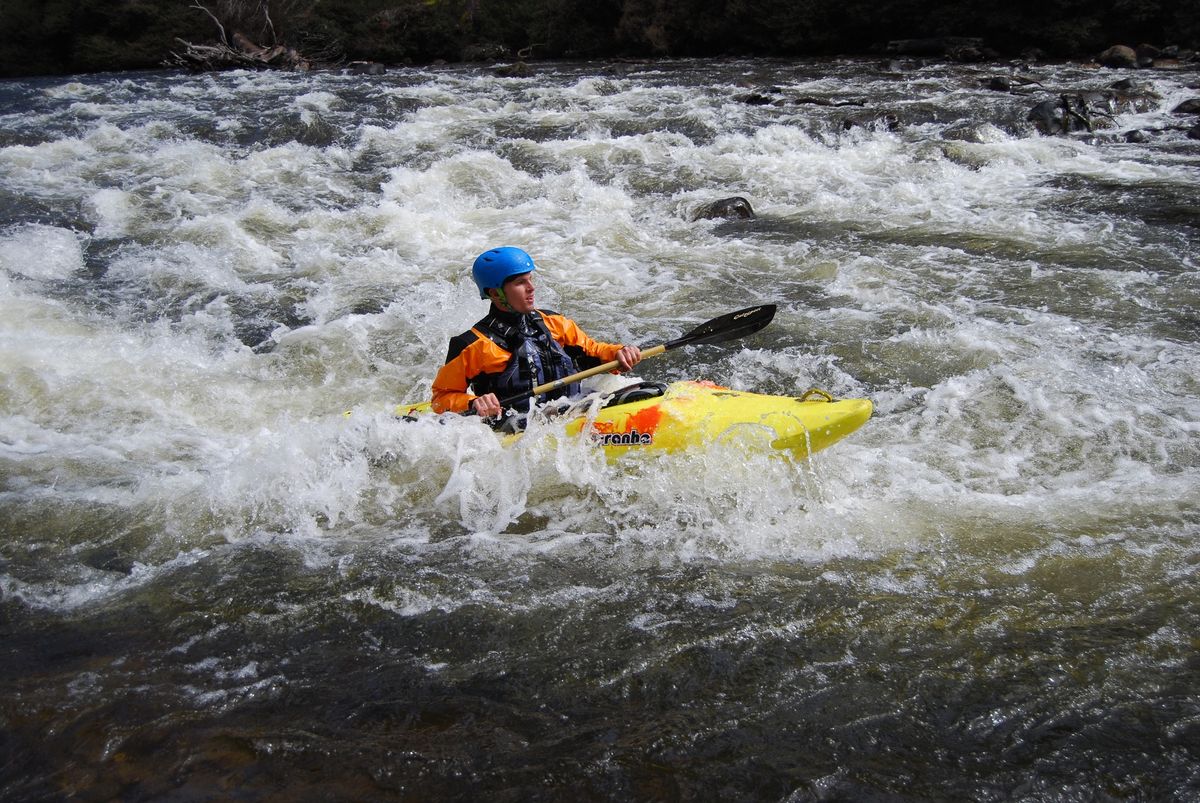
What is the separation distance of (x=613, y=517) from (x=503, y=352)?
99 centimetres

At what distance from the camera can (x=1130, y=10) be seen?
17438 millimetres

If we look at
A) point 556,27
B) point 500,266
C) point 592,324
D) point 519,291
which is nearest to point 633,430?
point 519,291

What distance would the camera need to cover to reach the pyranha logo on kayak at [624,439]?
4.05 meters

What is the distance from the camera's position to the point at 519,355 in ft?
14.2

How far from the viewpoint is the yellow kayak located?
153 inches

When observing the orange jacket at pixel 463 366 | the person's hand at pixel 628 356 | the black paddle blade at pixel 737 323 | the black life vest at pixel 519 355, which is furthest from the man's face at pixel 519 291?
the black paddle blade at pixel 737 323

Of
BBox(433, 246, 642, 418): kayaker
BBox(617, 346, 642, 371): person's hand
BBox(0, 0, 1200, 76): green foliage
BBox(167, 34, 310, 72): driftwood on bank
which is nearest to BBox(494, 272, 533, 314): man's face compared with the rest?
BBox(433, 246, 642, 418): kayaker

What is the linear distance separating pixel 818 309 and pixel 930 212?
2.87 metres

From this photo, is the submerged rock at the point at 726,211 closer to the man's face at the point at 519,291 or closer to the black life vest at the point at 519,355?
the black life vest at the point at 519,355

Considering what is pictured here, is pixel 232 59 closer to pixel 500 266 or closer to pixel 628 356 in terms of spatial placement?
pixel 500 266

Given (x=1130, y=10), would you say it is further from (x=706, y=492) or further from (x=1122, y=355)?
(x=706, y=492)

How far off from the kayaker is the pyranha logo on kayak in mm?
444

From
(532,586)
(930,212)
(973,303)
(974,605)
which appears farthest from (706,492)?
(930,212)

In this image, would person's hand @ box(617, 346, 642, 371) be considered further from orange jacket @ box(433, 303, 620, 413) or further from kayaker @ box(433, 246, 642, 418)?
orange jacket @ box(433, 303, 620, 413)
